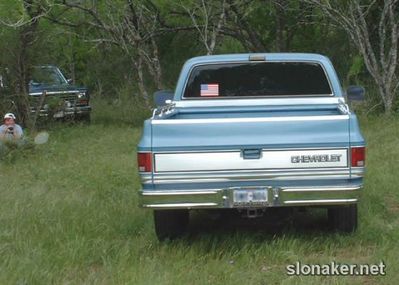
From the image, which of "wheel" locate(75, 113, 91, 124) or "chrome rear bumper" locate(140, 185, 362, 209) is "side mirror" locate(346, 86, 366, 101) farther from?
"wheel" locate(75, 113, 91, 124)

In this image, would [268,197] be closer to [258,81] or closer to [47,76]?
[258,81]

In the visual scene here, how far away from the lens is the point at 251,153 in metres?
5.41

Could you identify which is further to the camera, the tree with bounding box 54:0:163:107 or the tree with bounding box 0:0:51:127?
the tree with bounding box 54:0:163:107

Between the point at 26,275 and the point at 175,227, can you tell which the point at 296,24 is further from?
the point at 26,275

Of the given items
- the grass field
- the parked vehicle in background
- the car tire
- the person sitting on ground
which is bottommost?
the car tire

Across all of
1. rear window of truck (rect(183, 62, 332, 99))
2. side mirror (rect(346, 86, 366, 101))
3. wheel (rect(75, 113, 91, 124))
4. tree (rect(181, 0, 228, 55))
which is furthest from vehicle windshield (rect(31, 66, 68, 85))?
side mirror (rect(346, 86, 366, 101))

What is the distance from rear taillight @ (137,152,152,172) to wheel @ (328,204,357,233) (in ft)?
5.77

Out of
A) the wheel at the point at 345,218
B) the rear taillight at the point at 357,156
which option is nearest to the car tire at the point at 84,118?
the wheel at the point at 345,218

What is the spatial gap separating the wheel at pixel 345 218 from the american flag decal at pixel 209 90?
5.84ft

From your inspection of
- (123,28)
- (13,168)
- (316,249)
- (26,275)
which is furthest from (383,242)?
(123,28)

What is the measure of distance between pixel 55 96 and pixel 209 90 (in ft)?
32.2

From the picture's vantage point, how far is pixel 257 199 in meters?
5.42

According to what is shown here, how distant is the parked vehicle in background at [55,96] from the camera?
51.9 ft

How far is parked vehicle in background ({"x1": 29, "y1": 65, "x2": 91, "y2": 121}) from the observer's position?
1582 centimetres
